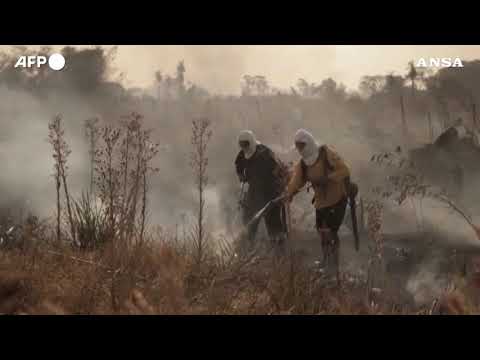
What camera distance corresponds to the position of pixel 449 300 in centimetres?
417

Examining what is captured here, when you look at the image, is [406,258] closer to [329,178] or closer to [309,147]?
[329,178]

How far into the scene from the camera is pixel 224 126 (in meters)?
4.44

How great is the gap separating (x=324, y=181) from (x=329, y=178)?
0.14 feet

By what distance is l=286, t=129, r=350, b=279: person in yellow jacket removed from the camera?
4395 millimetres

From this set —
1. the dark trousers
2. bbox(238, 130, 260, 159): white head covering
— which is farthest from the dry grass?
bbox(238, 130, 260, 159): white head covering

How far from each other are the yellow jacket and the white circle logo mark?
1847 millimetres

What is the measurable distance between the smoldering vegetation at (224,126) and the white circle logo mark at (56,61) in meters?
0.04

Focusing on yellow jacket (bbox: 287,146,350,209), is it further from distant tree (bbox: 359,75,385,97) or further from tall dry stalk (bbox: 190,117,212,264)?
tall dry stalk (bbox: 190,117,212,264)

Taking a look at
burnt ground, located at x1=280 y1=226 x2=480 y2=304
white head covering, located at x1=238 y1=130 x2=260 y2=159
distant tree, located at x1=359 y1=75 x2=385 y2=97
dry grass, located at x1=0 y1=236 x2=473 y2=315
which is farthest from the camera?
white head covering, located at x1=238 y1=130 x2=260 y2=159

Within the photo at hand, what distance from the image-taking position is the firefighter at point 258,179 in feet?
14.5

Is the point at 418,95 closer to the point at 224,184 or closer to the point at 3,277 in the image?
the point at 224,184

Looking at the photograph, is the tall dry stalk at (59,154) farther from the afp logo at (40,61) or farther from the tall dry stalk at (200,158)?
the tall dry stalk at (200,158)

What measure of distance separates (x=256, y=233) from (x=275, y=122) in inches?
32.7

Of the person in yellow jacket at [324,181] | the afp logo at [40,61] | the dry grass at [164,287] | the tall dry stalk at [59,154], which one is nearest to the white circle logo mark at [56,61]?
the afp logo at [40,61]
